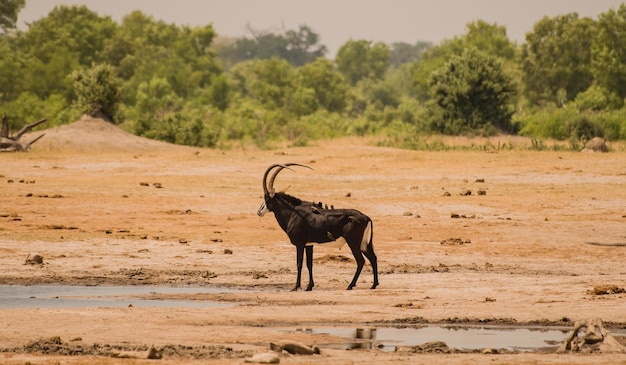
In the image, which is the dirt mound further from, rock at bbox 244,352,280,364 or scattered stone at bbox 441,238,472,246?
rock at bbox 244,352,280,364

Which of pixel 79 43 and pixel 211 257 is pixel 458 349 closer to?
pixel 211 257

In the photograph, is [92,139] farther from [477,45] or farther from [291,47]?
[291,47]

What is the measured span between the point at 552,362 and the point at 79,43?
69409 mm

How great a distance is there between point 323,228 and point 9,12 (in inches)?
2731

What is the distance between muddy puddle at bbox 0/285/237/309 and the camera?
1384cm

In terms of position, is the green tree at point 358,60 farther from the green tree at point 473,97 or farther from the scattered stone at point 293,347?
the scattered stone at point 293,347

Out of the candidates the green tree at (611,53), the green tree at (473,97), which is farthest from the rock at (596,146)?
the green tree at (611,53)

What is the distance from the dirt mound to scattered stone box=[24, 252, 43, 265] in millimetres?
18709

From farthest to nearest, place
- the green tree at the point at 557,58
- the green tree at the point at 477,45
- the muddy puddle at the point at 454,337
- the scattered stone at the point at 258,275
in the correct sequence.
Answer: the green tree at the point at 477,45 → the green tree at the point at 557,58 → the scattered stone at the point at 258,275 → the muddy puddle at the point at 454,337

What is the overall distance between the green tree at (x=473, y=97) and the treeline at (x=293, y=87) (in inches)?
2.0

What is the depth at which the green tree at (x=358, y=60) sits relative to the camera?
110688mm

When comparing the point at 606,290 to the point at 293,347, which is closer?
the point at 293,347

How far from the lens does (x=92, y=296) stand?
577 inches

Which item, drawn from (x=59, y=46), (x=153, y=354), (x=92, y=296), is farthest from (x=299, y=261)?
(x=59, y=46)
